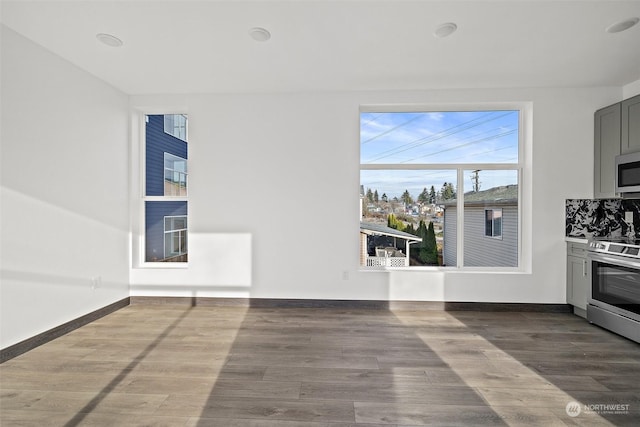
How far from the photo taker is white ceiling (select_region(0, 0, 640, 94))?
2500 millimetres

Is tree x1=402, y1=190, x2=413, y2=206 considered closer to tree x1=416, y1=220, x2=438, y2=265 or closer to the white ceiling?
tree x1=416, y1=220, x2=438, y2=265

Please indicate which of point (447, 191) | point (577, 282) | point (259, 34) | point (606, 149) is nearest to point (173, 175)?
point (259, 34)

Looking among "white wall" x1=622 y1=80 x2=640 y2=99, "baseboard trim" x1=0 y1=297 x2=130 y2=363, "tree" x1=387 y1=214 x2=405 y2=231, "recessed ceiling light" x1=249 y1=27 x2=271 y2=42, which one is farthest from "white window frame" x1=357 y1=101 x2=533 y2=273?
"baseboard trim" x1=0 y1=297 x2=130 y2=363

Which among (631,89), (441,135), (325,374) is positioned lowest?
(325,374)

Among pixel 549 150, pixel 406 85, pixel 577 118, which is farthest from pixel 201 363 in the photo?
pixel 577 118

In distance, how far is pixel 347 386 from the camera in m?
2.27

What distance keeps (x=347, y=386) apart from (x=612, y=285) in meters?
2.92

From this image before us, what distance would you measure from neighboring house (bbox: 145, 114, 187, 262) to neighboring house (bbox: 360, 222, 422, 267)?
2.39 meters

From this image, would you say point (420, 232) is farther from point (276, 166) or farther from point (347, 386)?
point (347, 386)

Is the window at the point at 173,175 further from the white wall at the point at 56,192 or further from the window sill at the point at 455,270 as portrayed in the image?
the window sill at the point at 455,270

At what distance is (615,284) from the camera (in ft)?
10.6

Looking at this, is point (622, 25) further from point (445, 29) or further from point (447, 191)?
point (447, 191)

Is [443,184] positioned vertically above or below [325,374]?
above

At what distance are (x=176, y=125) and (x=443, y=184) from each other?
11.8 feet
